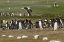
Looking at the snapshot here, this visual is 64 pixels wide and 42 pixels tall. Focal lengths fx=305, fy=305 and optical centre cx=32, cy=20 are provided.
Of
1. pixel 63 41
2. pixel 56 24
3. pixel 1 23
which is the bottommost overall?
pixel 1 23

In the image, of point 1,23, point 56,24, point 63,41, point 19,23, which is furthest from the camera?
point 1,23

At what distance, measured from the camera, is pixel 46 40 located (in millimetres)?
26781

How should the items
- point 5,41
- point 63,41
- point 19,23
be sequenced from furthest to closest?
point 19,23
point 5,41
point 63,41

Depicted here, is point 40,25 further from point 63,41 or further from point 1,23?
point 63,41

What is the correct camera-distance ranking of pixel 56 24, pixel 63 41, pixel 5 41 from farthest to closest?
pixel 56 24 < pixel 5 41 < pixel 63 41

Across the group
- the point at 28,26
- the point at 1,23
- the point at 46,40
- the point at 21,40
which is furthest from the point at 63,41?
the point at 1,23

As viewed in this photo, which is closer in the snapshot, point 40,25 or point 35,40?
point 35,40

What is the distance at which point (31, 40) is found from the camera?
1071 inches

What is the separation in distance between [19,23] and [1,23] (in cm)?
623

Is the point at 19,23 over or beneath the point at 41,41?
beneath

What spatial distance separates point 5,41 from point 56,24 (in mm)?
12002

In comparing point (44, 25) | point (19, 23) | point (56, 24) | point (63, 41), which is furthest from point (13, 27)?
point (63, 41)

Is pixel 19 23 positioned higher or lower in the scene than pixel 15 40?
lower

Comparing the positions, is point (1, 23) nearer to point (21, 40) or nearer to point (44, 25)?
point (44, 25)
